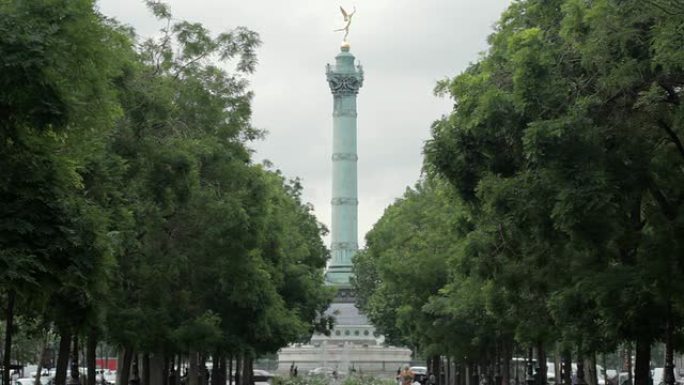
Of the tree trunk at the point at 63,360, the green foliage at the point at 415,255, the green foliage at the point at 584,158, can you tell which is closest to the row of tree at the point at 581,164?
the green foliage at the point at 584,158

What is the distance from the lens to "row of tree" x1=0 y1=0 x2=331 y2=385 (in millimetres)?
18797

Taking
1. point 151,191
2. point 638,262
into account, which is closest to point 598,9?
point 638,262

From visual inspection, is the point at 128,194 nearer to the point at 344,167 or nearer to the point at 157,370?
the point at 157,370

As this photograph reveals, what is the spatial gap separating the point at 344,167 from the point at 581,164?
362 feet

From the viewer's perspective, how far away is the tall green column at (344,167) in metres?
135

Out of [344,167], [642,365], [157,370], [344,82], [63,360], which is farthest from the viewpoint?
[344,82]

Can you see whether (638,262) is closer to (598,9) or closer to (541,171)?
(541,171)

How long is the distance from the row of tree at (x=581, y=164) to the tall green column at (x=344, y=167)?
102m

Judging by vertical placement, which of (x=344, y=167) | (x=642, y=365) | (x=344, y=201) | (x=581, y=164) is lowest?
(x=642, y=365)

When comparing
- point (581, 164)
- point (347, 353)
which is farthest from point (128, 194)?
point (347, 353)

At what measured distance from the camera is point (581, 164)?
79.2 feet

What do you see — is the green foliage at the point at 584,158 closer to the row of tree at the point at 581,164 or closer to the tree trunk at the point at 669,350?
the row of tree at the point at 581,164

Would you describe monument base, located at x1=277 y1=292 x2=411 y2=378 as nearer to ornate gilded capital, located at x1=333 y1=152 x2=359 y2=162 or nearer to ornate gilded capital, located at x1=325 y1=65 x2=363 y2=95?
ornate gilded capital, located at x1=333 y1=152 x2=359 y2=162

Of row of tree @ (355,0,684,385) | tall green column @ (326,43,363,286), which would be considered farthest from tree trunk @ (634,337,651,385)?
tall green column @ (326,43,363,286)
